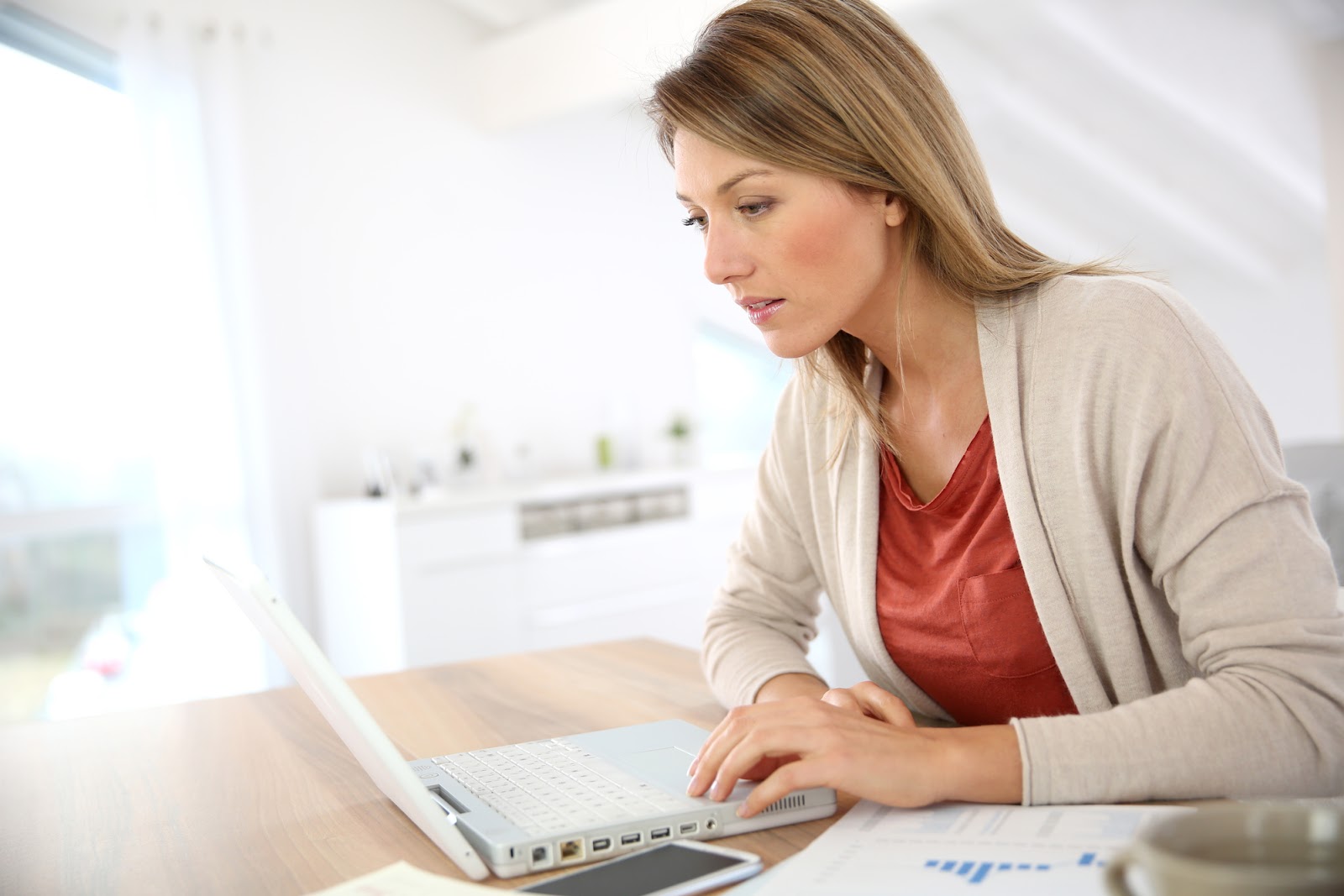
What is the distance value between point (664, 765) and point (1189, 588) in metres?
0.45

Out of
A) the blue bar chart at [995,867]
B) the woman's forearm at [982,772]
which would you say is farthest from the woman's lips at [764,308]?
the blue bar chart at [995,867]

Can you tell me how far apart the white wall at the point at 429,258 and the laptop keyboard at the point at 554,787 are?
287 centimetres

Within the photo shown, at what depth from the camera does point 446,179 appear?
4.31 metres

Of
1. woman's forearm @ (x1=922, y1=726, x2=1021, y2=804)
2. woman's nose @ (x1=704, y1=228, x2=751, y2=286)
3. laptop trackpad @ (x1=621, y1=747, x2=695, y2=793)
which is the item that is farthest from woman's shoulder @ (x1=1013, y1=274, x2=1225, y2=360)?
laptop trackpad @ (x1=621, y1=747, x2=695, y2=793)

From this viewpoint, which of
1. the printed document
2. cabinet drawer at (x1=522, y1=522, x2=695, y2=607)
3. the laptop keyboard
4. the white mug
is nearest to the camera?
the white mug

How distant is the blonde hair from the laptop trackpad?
1.76ft

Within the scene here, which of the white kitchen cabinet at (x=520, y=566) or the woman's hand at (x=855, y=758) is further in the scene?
the white kitchen cabinet at (x=520, y=566)

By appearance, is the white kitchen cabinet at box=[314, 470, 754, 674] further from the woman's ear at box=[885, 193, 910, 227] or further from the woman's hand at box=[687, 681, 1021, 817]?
the woman's hand at box=[687, 681, 1021, 817]

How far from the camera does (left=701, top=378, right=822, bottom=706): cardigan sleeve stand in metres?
1.32

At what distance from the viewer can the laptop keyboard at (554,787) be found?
813mm

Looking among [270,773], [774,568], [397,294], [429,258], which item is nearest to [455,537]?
[397,294]

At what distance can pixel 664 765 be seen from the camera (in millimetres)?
944

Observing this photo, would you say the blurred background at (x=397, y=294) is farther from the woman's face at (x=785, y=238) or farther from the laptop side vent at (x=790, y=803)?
the laptop side vent at (x=790, y=803)

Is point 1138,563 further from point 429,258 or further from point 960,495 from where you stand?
point 429,258
